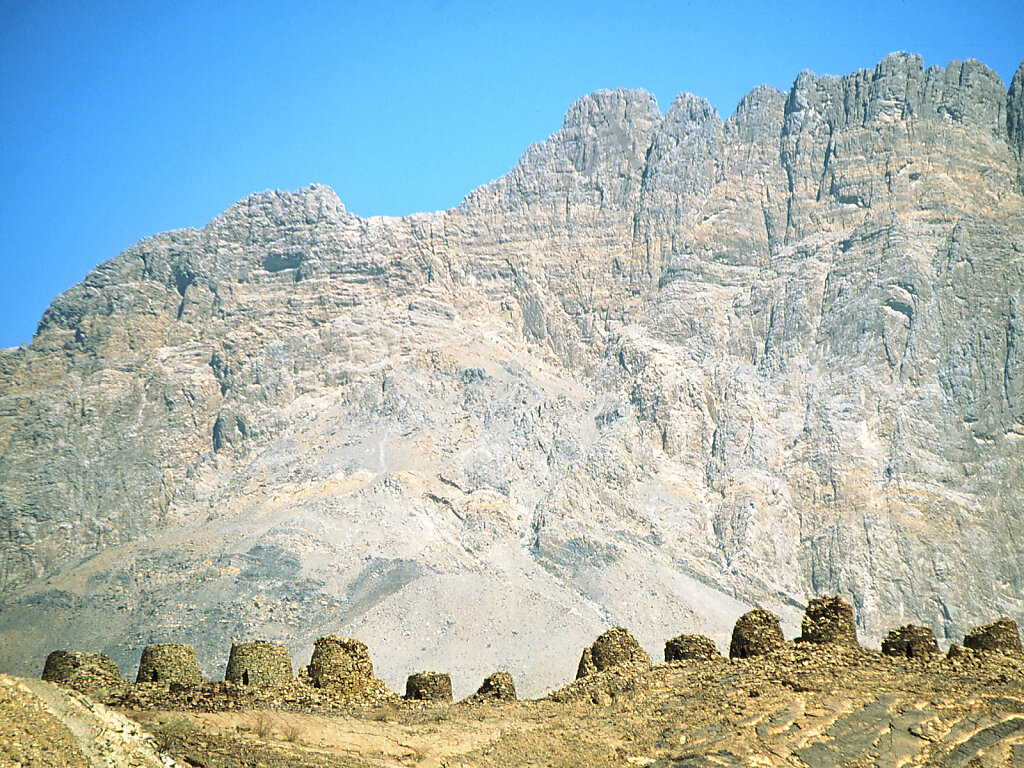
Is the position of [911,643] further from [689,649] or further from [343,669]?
[343,669]

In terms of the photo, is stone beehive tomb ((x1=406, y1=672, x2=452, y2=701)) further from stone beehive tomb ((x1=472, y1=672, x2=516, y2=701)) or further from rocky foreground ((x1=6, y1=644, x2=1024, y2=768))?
rocky foreground ((x1=6, y1=644, x2=1024, y2=768))

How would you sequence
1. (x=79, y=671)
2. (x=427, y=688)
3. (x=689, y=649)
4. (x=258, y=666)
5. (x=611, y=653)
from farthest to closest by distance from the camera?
(x=258, y=666), (x=427, y=688), (x=611, y=653), (x=689, y=649), (x=79, y=671)

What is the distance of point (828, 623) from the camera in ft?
95.3

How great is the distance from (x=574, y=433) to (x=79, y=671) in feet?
468

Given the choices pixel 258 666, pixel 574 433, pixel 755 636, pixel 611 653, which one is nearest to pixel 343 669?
pixel 258 666

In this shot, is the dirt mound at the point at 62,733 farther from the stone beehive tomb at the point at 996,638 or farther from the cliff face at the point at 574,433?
the cliff face at the point at 574,433

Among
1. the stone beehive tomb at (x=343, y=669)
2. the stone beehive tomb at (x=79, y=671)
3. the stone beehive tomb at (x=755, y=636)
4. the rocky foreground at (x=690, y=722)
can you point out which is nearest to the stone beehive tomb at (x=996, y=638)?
the rocky foreground at (x=690, y=722)

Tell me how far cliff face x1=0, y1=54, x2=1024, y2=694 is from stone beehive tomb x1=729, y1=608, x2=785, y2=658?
8316 centimetres

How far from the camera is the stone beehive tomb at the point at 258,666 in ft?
107

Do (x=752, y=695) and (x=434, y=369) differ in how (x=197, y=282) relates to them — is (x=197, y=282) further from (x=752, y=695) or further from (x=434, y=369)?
(x=752, y=695)

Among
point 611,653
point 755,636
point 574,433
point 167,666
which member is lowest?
point 167,666

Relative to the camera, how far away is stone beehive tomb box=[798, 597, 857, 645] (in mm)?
28844

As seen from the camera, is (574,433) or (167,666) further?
(574,433)

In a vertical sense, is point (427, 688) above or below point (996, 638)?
below
